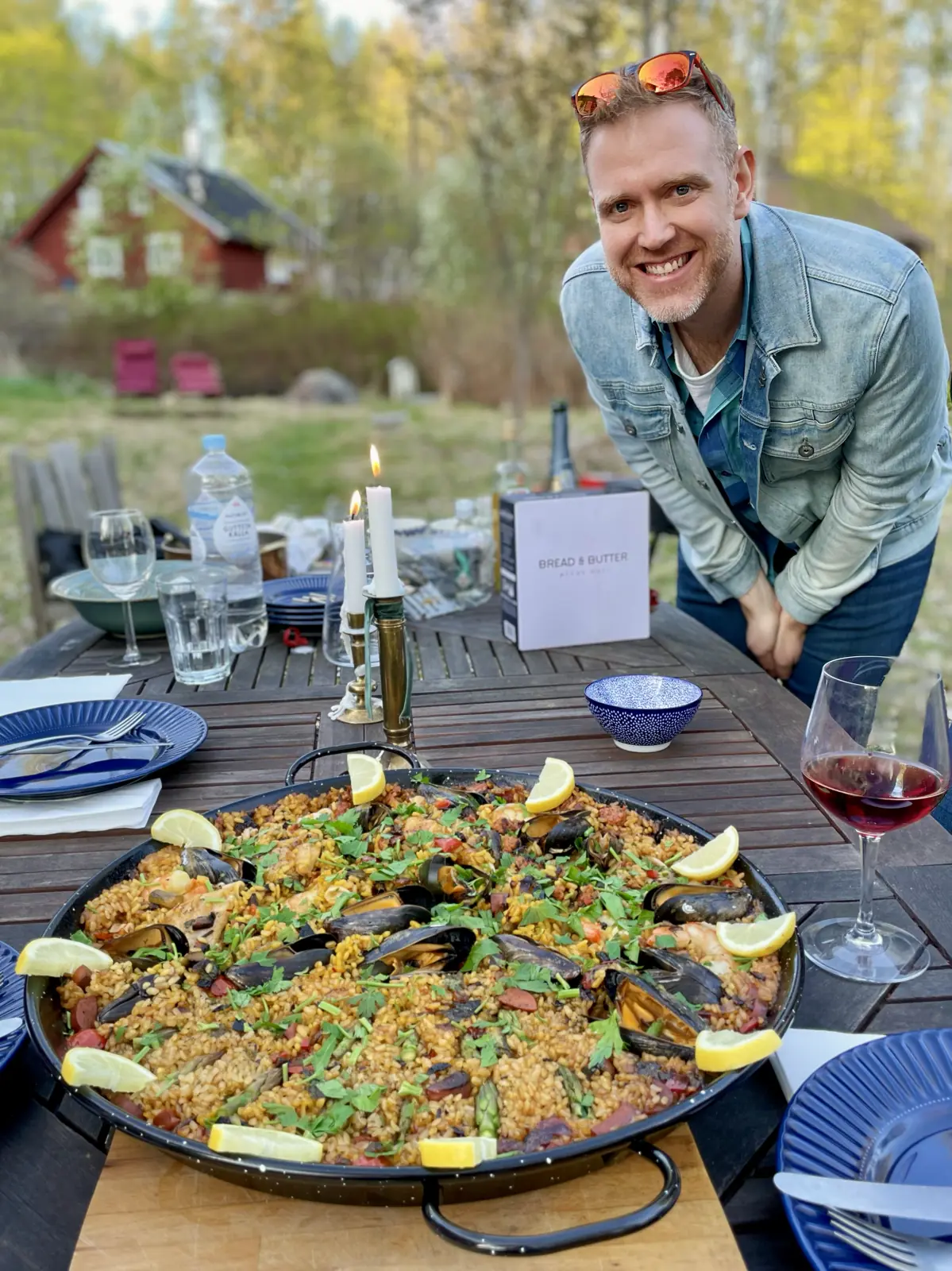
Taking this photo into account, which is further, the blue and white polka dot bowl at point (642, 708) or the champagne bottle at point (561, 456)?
the champagne bottle at point (561, 456)

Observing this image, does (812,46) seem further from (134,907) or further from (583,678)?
(134,907)

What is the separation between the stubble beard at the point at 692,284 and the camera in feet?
6.80

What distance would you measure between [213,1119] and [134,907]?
35cm

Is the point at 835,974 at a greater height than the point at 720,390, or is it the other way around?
the point at 720,390

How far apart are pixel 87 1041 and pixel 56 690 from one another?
129 centimetres

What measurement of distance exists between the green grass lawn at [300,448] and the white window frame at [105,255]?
275 centimetres

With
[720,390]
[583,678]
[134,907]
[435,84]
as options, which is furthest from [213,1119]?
[435,84]

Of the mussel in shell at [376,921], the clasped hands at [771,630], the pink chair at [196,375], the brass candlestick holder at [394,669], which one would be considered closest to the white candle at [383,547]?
the brass candlestick holder at [394,669]

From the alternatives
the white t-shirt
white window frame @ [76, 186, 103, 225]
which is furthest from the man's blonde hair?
white window frame @ [76, 186, 103, 225]

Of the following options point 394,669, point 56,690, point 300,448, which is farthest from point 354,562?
point 300,448

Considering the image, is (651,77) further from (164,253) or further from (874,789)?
(164,253)

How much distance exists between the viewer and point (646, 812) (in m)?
1.31

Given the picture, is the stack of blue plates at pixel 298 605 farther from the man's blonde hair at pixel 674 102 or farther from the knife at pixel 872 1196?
the knife at pixel 872 1196

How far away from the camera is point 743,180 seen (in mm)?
2121
